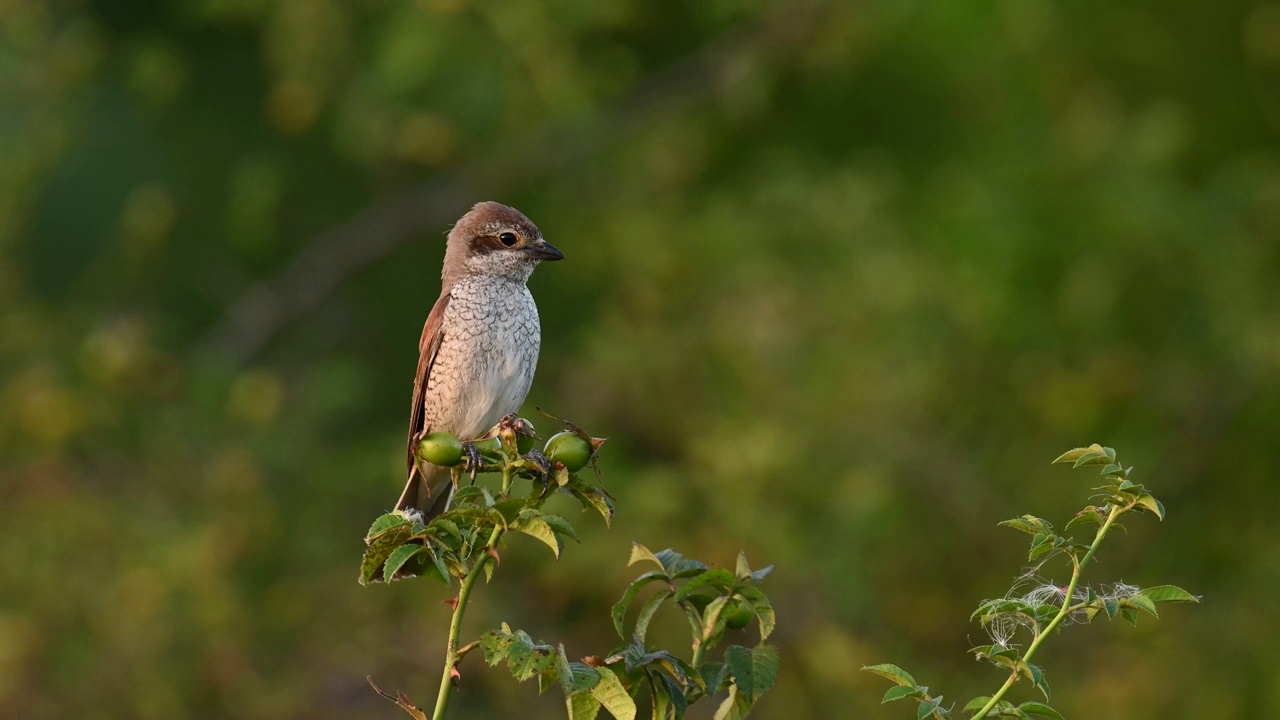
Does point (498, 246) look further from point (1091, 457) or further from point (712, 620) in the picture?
point (1091, 457)

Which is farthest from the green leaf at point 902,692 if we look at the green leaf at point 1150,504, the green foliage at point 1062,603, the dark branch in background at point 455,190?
the dark branch in background at point 455,190

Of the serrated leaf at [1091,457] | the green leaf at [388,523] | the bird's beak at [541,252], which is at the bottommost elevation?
the green leaf at [388,523]

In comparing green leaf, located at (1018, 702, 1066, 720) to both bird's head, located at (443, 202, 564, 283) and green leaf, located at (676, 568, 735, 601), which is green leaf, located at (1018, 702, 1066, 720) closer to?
green leaf, located at (676, 568, 735, 601)

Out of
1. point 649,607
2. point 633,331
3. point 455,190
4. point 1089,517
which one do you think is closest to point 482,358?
point 649,607

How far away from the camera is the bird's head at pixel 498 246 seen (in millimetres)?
5172

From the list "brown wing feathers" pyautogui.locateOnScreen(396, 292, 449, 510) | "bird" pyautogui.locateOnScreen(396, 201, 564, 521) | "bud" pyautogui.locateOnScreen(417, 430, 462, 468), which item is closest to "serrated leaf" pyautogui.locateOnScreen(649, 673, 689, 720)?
"bud" pyautogui.locateOnScreen(417, 430, 462, 468)

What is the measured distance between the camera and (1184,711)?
1081 centimetres

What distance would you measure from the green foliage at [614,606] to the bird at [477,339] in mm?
2144

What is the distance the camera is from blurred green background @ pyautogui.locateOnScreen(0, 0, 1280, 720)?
9.76m

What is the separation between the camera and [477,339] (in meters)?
4.98

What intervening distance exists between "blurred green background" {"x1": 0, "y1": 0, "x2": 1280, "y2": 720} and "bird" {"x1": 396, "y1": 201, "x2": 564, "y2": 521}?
4390mm

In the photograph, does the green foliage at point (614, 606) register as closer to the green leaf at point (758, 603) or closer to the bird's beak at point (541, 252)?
the green leaf at point (758, 603)

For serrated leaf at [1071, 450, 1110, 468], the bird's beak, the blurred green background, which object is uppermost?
serrated leaf at [1071, 450, 1110, 468]

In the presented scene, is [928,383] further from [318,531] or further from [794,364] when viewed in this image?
[318,531]
